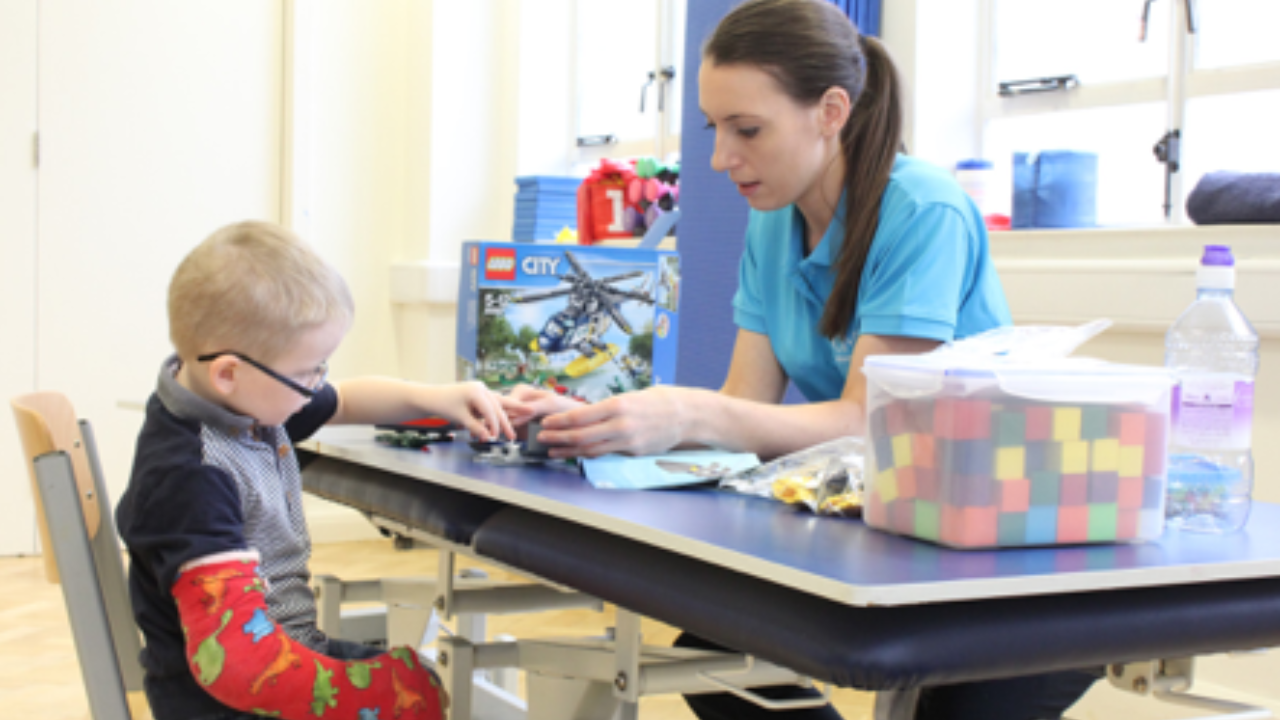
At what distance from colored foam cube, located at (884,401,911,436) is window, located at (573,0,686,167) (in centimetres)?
347

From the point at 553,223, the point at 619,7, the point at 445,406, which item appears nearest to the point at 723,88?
the point at 445,406

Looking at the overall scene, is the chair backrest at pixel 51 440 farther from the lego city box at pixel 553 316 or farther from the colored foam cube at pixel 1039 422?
the colored foam cube at pixel 1039 422

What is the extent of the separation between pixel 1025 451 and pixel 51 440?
2.73ft

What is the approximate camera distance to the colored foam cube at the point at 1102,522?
0.86 meters

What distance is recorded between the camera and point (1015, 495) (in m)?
0.83

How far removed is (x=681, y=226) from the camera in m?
3.44

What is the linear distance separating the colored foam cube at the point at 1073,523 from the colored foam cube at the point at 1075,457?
0.09 ft

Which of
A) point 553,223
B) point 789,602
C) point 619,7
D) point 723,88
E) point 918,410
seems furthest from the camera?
point 619,7

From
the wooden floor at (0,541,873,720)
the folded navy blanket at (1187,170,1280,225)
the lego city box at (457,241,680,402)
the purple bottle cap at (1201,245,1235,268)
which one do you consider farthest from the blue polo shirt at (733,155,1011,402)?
the wooden floor at (0,541,873,720)

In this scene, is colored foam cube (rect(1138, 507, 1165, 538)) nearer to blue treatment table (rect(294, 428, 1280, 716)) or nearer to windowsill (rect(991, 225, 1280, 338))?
blue treatment table (rect(294, 428, 1280, 716))

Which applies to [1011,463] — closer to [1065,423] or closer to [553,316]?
[1065,423]

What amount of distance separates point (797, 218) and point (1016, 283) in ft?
3.74

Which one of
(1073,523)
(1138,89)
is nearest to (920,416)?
(1073,523)

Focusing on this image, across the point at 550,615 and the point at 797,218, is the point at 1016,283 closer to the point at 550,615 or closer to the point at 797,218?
the point at 797,218
